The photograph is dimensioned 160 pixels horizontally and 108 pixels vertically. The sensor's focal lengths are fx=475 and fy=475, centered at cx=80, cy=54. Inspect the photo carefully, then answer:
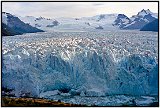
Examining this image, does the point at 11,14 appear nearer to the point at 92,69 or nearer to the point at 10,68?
the point at 10,68

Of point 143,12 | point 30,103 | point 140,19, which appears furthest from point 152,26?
point 30,103

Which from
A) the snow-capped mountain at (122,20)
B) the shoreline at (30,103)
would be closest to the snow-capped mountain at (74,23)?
the snow-capped mountain at (122,20)

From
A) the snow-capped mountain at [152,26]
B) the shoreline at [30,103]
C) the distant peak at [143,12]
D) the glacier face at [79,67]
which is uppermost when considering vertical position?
the distant peak at [143,12]

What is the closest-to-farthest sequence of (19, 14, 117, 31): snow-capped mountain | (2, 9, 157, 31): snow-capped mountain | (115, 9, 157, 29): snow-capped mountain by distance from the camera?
(115, 9, 157, 29): snow-capped mountain, (2, 9, 157, 31): snow-capped mountain, (19, 14, 117, 31): snow-capped mountain

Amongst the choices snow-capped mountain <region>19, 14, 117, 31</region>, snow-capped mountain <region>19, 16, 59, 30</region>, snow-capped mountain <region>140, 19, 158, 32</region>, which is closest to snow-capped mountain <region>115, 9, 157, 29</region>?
snow-capped mountain <region>140, 19, 158, 32</region>

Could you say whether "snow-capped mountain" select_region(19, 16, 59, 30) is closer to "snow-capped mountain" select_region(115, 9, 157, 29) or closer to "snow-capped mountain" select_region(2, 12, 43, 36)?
"snow-capped mountain" select_region(2, 12, 43, 36)

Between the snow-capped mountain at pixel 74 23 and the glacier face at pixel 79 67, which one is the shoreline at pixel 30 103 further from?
the snow-capped mountain at pixel 74 23

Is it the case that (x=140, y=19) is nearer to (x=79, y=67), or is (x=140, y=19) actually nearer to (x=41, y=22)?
(x=79, y=67)
